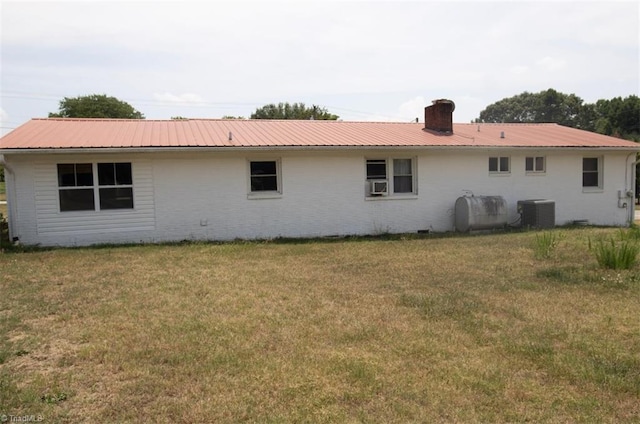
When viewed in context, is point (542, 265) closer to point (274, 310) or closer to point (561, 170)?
point (274, 310)

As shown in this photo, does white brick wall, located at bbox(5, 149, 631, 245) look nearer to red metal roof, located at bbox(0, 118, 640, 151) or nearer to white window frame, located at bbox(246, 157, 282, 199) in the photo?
white window frame, located at bbox(246, 157, 282, 199)

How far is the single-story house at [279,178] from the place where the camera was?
12180 mm

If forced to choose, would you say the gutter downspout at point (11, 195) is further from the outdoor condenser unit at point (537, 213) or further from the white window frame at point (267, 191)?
the outdoor condenser unit at point (537, 213)

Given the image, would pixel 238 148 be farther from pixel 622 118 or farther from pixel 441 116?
pixel 622 118

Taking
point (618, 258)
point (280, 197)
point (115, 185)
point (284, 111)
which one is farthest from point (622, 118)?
point (115, 185)

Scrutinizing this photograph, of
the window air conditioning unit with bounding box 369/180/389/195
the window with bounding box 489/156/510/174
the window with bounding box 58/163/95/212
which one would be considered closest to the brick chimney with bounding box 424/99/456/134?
the window with bounding box 489/156/510/174

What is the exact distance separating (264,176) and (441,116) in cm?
752

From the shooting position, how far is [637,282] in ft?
24.3

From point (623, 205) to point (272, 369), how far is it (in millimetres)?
17319

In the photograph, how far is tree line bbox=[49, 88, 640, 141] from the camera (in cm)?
5019

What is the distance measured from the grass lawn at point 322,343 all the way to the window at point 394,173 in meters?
6.04

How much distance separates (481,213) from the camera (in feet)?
47.4

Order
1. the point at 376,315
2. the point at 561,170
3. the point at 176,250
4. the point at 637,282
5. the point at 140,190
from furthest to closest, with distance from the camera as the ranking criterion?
the point at 561,170, the point at 140,190, the point at 176,250, the point at 637,282, the point at 376,315

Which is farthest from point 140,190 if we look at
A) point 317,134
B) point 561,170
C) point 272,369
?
point 561,170
